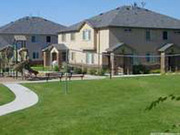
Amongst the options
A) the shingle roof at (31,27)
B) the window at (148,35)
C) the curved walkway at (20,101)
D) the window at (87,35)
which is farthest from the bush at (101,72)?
the shingle roof at (31,27)

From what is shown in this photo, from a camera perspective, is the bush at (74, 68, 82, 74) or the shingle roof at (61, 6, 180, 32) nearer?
the bush at (74, 68, 82, 74)

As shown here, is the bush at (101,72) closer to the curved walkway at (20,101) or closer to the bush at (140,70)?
the bush at (140,70)

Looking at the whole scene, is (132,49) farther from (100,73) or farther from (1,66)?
(1,66)

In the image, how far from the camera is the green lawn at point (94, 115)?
47.8 ft

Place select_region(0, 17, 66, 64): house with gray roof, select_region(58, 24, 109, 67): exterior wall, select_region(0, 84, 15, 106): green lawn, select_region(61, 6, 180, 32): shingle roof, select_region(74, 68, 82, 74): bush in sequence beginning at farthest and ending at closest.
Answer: select_region(0, 17, 66, 64): house with gray roof → select_region(61, 6, 180, 32): shingle roof → select_region(58, 24, 109, 67): exterior wall → select_region(74, 68, 82, 74): bush → select_region(0, 84, 15, 106): green lawn

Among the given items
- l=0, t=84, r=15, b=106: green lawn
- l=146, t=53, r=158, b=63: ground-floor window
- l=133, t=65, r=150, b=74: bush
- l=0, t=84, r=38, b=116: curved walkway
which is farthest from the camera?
l=146, t=53, r=158, b=63: ground-floor window

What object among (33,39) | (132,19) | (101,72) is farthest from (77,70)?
(33,39)

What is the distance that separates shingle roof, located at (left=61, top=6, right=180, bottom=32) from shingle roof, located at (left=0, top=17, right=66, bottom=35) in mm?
14854

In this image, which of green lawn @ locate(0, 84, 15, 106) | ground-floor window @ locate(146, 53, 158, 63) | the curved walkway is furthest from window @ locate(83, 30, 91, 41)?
green lawn @ locate(0, 84, 15, 106)

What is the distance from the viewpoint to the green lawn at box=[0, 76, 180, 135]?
1456 centimetres

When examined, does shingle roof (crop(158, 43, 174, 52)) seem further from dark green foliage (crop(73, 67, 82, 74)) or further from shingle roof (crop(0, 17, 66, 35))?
shingle roof (crop(0, 17, 66, 35))

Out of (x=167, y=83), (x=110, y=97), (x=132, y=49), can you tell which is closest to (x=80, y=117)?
(x=110, y=97)

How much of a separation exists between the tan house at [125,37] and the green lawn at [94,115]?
2057cm

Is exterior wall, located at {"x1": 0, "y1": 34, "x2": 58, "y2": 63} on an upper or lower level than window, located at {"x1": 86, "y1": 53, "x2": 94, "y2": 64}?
upper
